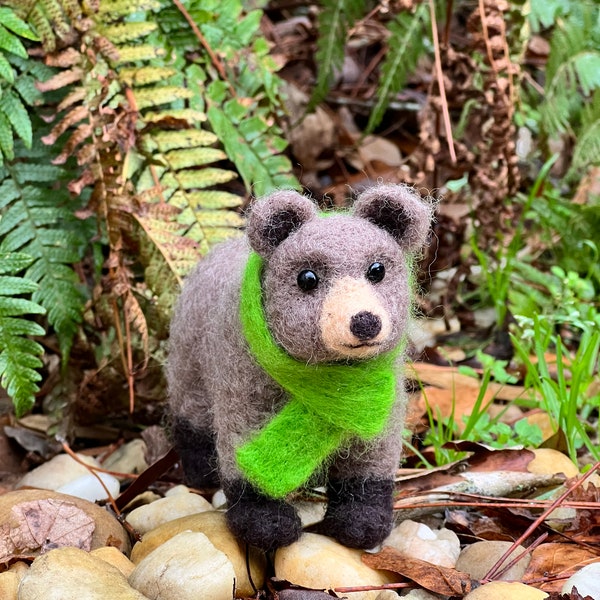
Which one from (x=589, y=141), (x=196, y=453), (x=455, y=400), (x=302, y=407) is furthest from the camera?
(x=589, y=141)

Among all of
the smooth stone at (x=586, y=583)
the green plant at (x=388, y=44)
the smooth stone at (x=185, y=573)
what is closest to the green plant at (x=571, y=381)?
the smooth stone at (x=586, y=583)

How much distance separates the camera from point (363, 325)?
1668 mm

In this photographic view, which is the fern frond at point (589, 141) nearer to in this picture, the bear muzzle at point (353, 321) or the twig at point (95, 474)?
the bear muzzle at point (353, 321)

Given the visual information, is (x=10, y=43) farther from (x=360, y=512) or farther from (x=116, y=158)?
(x=360, y=512)

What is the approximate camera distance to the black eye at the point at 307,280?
1762 millimetres

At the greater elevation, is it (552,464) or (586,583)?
(586,583)

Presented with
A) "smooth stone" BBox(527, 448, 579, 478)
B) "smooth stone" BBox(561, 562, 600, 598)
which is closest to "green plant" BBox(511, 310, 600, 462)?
"smooth stone" BBox(527, 448, 579, 478)

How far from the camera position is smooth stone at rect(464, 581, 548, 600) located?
5.84 feet

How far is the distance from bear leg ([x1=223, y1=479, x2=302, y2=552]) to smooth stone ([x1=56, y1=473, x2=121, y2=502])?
60 cm

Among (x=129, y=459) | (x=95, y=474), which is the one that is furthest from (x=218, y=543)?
(x=129, y=459)

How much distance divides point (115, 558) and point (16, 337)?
2.57 feet

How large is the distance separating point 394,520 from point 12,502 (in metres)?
0.95

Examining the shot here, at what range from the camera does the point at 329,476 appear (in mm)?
2090

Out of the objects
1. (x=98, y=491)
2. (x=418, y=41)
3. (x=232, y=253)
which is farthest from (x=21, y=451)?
(x=418, y=41)
